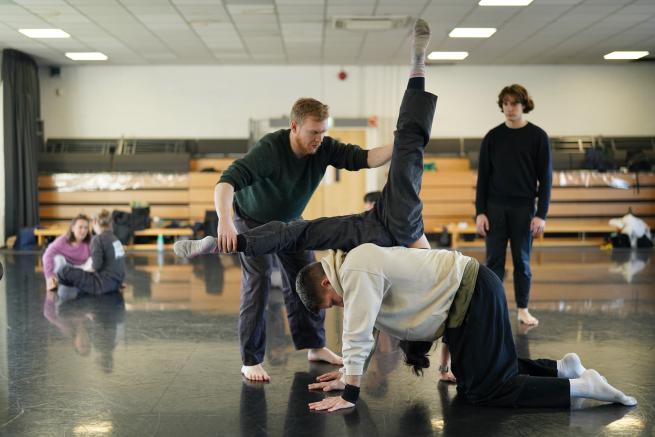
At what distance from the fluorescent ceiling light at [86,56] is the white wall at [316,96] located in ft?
2.19

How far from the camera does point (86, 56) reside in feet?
32.6

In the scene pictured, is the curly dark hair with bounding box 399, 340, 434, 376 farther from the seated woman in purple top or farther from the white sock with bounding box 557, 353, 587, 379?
the seated woman in purple top

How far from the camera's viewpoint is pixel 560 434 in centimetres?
240

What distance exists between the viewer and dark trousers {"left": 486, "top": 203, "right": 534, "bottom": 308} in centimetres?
413

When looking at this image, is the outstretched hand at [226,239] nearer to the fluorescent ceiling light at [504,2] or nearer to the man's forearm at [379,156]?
the man's forearm at [379,156]

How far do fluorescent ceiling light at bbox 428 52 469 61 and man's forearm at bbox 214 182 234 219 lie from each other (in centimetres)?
779

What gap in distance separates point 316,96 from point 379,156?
805 centimetres

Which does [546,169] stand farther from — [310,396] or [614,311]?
[310,396]

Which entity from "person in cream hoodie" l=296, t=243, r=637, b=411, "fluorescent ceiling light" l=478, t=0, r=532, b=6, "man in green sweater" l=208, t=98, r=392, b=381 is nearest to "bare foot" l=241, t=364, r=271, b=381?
"man in green sweater" l=208, t=98, r=392, b=381

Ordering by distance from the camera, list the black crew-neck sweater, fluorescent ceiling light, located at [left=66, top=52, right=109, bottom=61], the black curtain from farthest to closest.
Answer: fluorescent ceiling light, located at [left=66, top=52, right=109, bottom=61], the black curtain, the black crew-neck sweater

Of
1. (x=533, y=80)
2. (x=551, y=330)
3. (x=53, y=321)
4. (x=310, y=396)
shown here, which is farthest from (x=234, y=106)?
(x=310, y=396)

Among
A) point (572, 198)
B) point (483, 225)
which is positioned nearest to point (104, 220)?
point (483, 225)

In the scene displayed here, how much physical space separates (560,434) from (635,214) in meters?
8.82

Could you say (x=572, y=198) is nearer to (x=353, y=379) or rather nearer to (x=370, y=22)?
(x=370, y=22)
